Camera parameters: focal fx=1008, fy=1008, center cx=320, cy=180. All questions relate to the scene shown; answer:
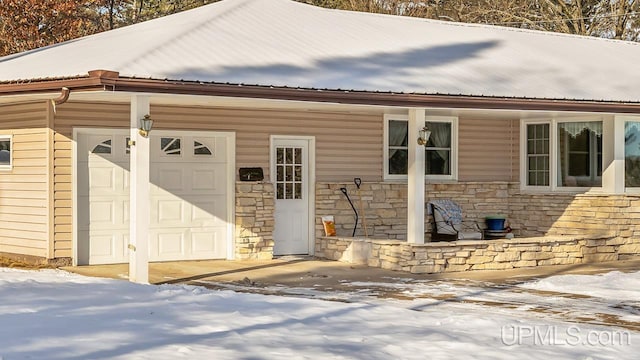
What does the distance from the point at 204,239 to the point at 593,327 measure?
761cm

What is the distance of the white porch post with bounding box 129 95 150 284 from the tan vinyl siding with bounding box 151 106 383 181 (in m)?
2.93

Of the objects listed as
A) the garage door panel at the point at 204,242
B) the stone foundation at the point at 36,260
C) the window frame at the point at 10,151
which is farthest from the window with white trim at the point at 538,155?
the window frame at the point at 10,151

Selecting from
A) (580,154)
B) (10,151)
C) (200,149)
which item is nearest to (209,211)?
(200,149)

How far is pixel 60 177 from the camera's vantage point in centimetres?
1484

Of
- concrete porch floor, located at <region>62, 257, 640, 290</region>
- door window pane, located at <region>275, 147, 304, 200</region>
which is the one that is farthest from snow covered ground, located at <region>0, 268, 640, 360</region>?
door window pane, located at <region>275, 147, 304, 200</region>

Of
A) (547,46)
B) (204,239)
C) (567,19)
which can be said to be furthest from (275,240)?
(567,19)

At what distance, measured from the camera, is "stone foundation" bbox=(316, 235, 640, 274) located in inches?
586

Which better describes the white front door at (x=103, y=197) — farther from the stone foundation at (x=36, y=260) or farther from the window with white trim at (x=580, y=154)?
the window with white trim at (x=580, y=154)

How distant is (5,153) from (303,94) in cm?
527

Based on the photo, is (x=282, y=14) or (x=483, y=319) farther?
(x=282, y=14)

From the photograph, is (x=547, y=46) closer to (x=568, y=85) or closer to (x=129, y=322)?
(x=568, y=85)

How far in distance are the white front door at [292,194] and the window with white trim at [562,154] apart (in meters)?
4.49

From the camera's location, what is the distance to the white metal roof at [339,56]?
13.8 m

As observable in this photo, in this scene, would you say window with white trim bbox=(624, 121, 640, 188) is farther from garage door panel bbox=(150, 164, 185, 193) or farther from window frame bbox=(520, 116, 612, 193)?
garage door panel bbox=(150, 164, 185, 193)
